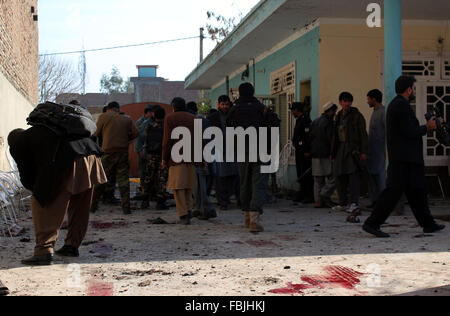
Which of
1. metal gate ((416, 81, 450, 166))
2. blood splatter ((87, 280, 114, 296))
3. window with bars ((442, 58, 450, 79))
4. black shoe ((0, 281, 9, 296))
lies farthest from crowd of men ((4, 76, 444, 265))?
window with bars ((442, 58, 450, 79))

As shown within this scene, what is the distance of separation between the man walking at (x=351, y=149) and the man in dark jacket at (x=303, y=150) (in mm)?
1642

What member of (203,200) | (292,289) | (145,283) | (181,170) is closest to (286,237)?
(181,170)

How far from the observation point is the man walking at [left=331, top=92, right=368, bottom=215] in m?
8.34

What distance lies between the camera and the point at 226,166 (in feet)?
31.2

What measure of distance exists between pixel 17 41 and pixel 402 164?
508 inches

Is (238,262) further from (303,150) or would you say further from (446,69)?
(446,69)

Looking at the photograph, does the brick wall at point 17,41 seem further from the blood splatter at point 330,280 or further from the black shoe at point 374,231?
the blood splatter at point 330,280

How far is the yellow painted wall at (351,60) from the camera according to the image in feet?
35.9

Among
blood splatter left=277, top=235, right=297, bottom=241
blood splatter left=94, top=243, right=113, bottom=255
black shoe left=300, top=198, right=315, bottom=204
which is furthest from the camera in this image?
black shoe left=300, top=198, right=315, bottom=204

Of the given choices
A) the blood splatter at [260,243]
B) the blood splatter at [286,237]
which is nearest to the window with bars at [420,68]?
the blood splatter at [286,237]

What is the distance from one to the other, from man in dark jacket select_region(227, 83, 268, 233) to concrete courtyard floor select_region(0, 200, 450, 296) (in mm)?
260

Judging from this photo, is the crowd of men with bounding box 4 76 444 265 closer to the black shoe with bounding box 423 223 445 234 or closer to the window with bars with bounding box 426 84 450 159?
the black shoe with bounding box 423 223 445 234
